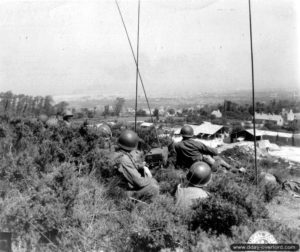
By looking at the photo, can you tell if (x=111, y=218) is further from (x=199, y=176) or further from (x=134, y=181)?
(x=199, y=176)

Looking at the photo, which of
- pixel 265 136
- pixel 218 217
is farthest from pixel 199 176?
pixel 265 136

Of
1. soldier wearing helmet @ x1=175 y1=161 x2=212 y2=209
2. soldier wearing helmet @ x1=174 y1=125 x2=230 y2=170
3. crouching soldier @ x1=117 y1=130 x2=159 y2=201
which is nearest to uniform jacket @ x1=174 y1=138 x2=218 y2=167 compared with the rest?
soldier wearing helmet @ x1=174 y1=125 x2=230 y2=170

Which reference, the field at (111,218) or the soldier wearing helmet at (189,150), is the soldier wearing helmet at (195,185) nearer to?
the field at (111,218)

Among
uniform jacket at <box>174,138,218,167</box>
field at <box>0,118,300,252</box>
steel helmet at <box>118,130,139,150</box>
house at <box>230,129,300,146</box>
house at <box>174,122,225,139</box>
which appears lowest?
house at <box>230,129,300,146</box>

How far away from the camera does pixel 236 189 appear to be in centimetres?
499

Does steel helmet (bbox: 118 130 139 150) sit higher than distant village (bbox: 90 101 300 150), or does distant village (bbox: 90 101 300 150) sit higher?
steel helmet (bbox: 118 130 139 150)

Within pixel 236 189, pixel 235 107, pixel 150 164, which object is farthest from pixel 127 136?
pixel 235 107

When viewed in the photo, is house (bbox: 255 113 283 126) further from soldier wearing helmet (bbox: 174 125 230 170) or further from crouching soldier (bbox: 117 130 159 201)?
crouching soldier (bbox: 117 130 159 201)

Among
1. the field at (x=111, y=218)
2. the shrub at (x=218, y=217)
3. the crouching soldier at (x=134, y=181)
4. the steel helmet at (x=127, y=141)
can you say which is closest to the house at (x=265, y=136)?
the steel helmet at (x=127, y=141)

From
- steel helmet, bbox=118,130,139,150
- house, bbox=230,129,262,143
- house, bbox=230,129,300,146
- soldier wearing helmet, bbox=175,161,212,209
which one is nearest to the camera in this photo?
soldier wearing helmet, bbox=175,161,212,209

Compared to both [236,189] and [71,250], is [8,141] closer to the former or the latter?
[71,250]

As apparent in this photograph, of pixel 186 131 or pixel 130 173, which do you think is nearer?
pixel 130 173

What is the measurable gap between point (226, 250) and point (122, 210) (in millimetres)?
1962


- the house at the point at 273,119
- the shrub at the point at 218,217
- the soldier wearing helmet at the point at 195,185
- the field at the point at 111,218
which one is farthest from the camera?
the house at the point at 273,119
